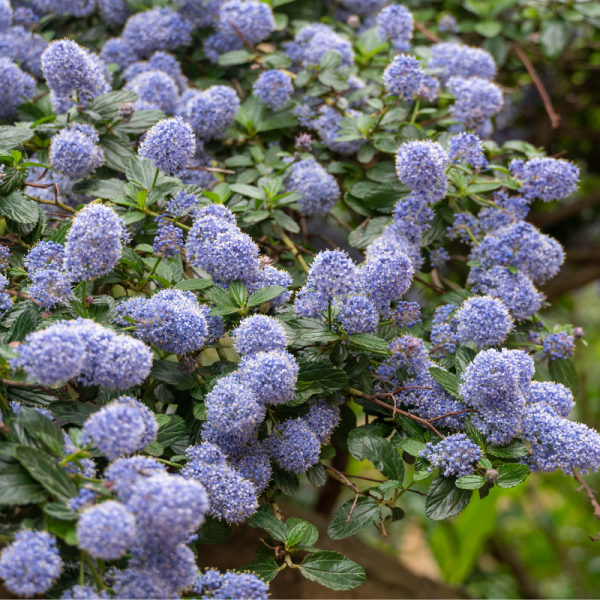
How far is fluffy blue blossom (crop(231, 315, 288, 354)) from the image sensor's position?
1501 millimetres

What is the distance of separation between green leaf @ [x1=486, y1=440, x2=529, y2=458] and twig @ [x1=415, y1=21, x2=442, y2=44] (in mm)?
2153

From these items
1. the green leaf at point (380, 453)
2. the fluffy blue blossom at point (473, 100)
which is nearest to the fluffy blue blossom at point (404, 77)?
the fluffy blue blossom at point (473, 100)

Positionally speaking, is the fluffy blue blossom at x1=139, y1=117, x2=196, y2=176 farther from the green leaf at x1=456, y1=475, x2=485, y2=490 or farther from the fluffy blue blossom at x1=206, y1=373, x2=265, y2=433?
the green leaf at x1=456, y1=475, x2=485, y2=490

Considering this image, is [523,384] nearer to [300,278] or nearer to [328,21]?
[300,278]

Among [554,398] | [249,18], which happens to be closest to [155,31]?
[249,18]

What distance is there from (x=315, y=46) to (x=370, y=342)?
1.51 metres

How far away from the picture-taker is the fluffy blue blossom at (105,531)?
3.56ft

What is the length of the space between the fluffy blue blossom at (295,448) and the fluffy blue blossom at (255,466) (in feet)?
0.11

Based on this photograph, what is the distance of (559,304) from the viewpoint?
5.12m

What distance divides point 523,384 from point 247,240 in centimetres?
86

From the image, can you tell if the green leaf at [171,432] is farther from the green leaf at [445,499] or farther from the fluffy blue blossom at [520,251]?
the fluffy blue blossom at [520,251]

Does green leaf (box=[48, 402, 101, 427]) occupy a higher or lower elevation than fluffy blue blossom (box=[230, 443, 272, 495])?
higher

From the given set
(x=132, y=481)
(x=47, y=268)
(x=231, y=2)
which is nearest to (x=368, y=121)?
(x=231, y=2)

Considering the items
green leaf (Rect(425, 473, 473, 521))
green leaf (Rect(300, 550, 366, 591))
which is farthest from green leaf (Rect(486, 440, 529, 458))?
green leaf (Rect(300, 550, 366, 591))
